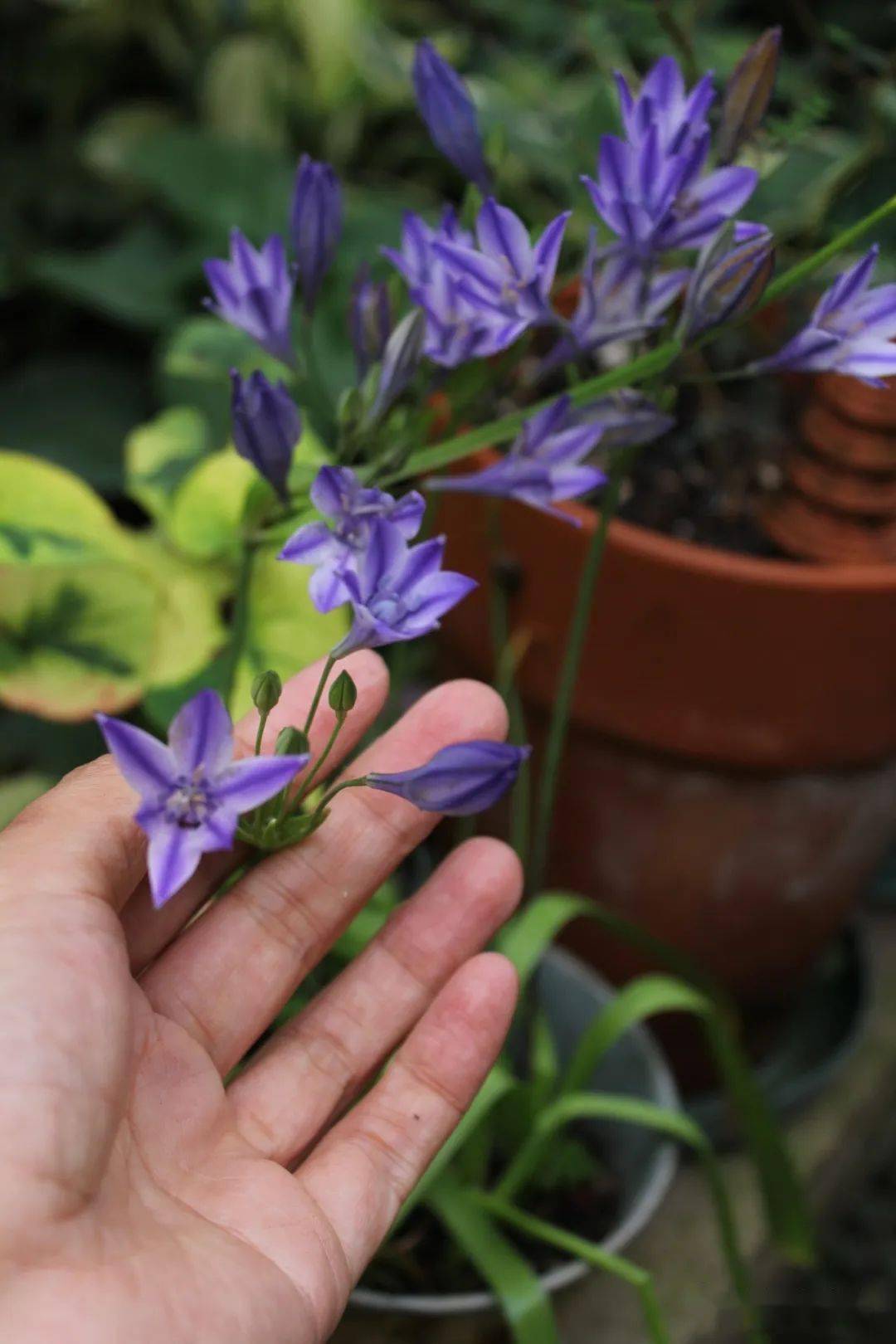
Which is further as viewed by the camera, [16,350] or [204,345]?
[16,350]

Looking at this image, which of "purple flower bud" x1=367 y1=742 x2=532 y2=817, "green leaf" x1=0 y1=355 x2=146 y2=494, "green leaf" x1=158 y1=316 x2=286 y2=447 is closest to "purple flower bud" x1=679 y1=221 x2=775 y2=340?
"purple flower bud" x1=367 y1=742 x2=532 y2=817

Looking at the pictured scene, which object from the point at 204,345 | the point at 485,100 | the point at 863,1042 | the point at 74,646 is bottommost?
the point at 863,1042

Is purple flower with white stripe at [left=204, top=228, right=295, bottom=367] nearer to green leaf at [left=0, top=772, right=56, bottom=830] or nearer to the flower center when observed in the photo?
the flower center

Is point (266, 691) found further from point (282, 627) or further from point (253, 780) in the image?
point (282, 627)

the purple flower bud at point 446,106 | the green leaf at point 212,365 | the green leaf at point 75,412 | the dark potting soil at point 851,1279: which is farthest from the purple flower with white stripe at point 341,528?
the dark potting soil at point 851,1279

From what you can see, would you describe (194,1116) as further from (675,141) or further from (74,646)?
(675,141)

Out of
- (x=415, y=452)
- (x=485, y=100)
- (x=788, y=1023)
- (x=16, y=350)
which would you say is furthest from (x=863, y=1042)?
(x=16, y=350)

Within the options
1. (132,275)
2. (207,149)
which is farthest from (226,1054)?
(207,149)

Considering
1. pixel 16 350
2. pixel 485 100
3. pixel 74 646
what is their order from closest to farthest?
pixel 74 646, pixel 485 100, pixel 16 350
